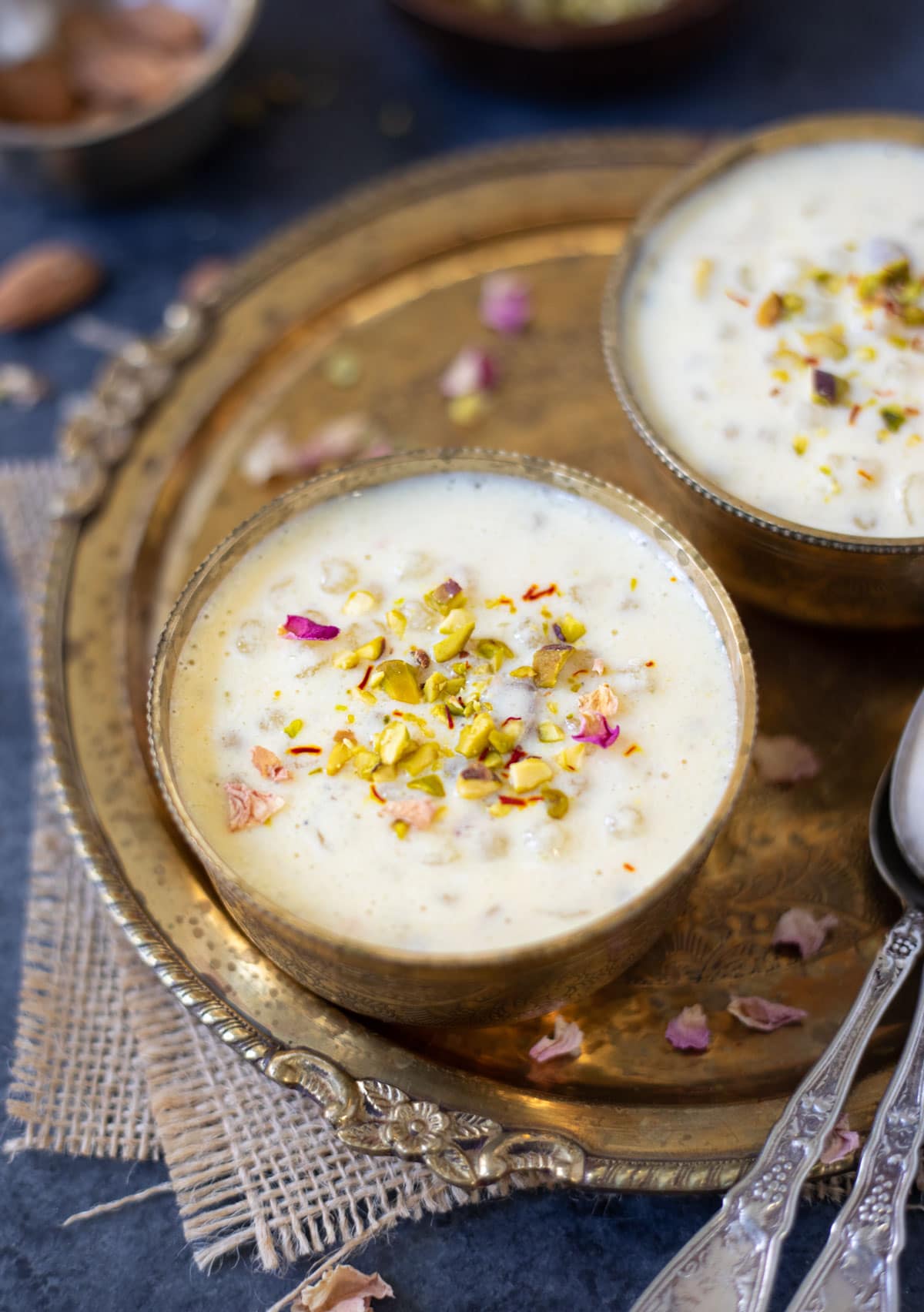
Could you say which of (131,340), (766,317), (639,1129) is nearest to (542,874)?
(639,1129)

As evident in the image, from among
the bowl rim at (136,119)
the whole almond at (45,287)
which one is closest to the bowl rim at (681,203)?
the bowl rim at (136,119)

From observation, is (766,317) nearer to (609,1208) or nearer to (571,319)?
(571,319)

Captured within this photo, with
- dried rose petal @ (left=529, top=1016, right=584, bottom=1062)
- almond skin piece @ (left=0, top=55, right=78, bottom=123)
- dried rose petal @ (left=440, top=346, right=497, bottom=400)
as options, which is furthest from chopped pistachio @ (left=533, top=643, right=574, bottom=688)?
almond skin piece @ (left=0, top=55, right=78, bottom=123)

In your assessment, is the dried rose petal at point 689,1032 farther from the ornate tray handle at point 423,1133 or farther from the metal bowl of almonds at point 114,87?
the metal bowl of almonds at point 114,87

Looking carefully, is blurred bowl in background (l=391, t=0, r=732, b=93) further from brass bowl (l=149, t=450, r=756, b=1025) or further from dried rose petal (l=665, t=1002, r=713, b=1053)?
dried rose petal (l=665, t=1002, r=713, b=1053)

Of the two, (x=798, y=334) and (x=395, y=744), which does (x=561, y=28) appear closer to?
(x=798, y=334)

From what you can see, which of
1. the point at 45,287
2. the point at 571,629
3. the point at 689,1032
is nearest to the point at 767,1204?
the point at 689,1032
